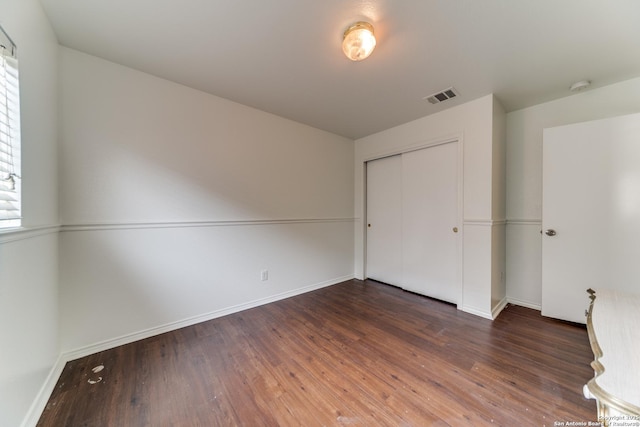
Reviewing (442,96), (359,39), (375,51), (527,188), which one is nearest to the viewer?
(359,39)

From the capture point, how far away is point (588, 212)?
1979mm

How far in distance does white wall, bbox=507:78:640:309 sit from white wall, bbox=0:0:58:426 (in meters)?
3.86

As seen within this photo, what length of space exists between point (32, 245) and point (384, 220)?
3.23m

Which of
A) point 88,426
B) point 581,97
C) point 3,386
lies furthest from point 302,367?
point 581,97

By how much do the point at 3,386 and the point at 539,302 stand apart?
3.93 metres

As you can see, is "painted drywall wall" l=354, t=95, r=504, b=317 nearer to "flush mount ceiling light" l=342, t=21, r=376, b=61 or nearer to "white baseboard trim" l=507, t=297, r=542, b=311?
"white baseboard trim" l=507, t=297, r=542, b=311

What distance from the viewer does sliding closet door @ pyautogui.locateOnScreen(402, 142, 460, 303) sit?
2.51 metres

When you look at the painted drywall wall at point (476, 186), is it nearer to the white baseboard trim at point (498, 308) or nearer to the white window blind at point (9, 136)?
the white baseboard trim at point (498, 308)

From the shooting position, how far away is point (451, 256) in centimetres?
253

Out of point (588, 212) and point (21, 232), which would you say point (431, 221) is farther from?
point (21, 232)

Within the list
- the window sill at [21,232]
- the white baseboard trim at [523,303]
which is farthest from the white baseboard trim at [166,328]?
the white baseboard trim at [523,303]

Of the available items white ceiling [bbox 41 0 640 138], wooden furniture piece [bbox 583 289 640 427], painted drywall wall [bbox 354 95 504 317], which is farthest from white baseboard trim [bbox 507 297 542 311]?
white ceiling [bbox 41 0 640 138]

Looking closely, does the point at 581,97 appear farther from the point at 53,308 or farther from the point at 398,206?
Answer: the point at 53,308

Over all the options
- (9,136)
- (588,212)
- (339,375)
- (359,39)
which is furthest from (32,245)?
(588,212)
